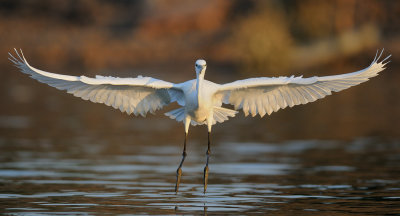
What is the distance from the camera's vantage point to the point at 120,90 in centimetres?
1409

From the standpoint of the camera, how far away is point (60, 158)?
57.5 feet

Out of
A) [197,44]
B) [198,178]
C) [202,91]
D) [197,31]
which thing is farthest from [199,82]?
[197,31]

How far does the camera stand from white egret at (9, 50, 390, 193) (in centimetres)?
1327

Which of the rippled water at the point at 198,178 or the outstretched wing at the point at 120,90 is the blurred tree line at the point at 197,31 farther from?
the outstretched wing at the point at 120,90

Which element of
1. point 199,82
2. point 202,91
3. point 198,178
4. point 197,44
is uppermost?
point 197,44

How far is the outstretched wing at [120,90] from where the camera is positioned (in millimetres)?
13242

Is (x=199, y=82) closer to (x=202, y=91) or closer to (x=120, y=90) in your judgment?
(x=202, y=91)

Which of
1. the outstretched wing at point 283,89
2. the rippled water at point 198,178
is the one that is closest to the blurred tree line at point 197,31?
the rippled water at point 198,178

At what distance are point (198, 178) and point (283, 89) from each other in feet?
7.14

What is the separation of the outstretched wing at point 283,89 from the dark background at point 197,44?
11.4 metres

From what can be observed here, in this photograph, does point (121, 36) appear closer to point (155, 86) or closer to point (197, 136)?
point (197, 136)

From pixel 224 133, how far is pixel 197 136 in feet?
2.75

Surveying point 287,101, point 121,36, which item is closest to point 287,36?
point 121,36

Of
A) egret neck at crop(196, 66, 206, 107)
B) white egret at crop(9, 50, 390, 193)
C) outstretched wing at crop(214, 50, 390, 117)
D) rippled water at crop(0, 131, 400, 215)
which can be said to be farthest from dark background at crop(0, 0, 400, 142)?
egret neck at crop(196, 66, 206, 107)
